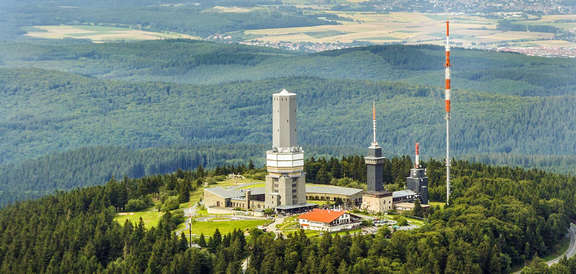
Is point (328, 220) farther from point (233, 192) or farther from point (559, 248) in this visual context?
point (559, 248)

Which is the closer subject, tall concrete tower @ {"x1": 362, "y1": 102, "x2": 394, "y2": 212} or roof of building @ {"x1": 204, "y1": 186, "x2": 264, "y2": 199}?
tall concrete tower @ {"x1": 362, "y1": 102, "x2": 394, "y2": 212}

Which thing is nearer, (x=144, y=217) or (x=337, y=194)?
(x=144, y=217)

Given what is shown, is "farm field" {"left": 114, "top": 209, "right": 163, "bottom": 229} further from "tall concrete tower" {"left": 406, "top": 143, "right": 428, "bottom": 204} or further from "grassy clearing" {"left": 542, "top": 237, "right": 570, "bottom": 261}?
"grassy clearing" {"left": 542, "top": 237, "right": 570, "bottom": 261}

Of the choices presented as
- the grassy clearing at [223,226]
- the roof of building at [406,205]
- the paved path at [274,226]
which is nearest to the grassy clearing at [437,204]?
the roof of building at [406,205]

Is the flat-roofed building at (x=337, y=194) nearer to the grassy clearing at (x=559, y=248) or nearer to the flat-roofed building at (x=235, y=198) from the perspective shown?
the flat-roofed building at (x=235, y=198)

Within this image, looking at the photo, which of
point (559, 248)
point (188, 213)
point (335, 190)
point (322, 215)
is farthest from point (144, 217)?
point (559, 248)

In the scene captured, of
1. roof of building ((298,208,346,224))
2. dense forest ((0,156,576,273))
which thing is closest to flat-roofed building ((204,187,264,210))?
dense forest ((0,156,576,273))
